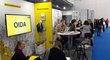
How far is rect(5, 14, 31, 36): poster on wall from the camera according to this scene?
475cm

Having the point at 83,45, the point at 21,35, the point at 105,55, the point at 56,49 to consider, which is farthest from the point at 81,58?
the point at 56,49

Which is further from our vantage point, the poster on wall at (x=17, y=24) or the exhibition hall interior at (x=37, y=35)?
the poster on wall at (x=17, y=24)

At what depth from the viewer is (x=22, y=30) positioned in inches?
218

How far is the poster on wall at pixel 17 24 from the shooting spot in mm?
4749

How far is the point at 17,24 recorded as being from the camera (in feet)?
17.0

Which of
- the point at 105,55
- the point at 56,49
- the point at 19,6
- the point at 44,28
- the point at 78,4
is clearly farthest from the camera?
the point at 78,4

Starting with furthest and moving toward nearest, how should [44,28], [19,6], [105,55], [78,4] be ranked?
[78,4] → [44,28] → [105,55] → [19,6]

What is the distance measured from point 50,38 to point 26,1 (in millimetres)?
1880

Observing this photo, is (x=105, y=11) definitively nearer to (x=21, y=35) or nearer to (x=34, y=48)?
(x=34, y=48)

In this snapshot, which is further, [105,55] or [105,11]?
[105,11]

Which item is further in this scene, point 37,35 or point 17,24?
point 37,35

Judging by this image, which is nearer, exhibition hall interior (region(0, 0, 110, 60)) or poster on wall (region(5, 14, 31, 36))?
exhibition hall interior (region(0, 0, 110, 60))

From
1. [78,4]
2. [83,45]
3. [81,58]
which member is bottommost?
[81,58]

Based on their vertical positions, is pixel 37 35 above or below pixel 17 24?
below
